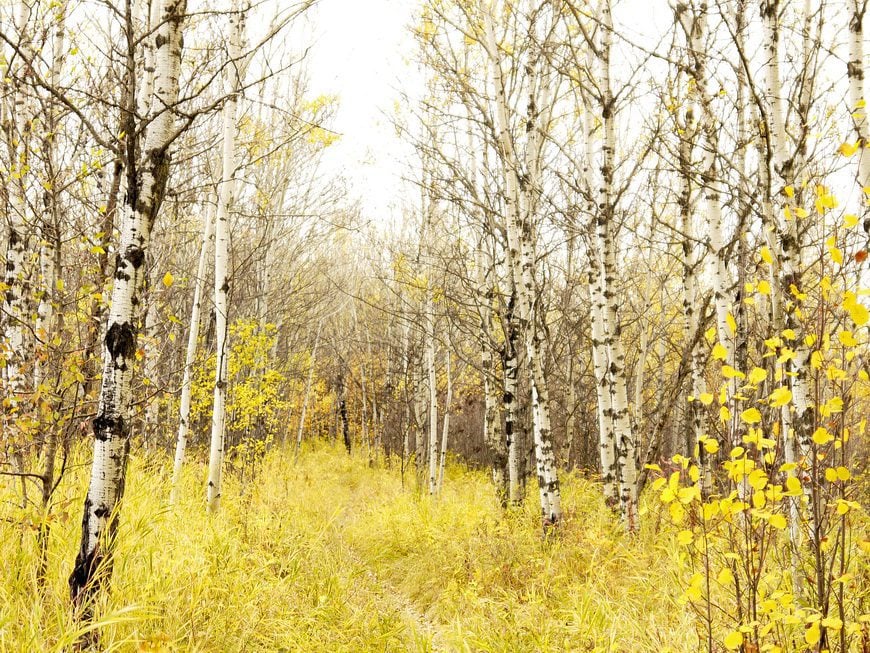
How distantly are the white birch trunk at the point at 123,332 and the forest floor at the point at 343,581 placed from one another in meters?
0.36

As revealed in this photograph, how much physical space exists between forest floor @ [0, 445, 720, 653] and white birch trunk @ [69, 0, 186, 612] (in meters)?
0.36

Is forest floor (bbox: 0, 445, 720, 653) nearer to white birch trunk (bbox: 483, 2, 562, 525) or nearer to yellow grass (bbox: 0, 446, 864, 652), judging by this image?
yellow grass (bbox: 0, 446, 864, 652)

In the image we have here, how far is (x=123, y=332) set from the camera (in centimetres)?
264

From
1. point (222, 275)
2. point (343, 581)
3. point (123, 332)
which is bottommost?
point (343, 581)

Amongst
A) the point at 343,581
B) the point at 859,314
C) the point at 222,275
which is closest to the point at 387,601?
the point at 343,581

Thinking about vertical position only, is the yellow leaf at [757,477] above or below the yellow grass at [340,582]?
above

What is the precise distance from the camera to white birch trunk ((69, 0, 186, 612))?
259 centimetres

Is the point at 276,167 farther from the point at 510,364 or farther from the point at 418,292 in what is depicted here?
the point at 510,364

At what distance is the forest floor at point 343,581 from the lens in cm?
324

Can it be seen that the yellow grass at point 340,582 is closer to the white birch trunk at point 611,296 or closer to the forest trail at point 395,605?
the forest trail at point 395,605

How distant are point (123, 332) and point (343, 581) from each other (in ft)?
10.9

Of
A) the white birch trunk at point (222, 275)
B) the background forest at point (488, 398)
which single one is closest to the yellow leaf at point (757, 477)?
the background forest at point (488, 398)

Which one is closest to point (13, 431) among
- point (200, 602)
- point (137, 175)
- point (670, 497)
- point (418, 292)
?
point (200, 602)

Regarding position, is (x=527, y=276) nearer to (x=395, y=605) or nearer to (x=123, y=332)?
(x=395, y=605)
